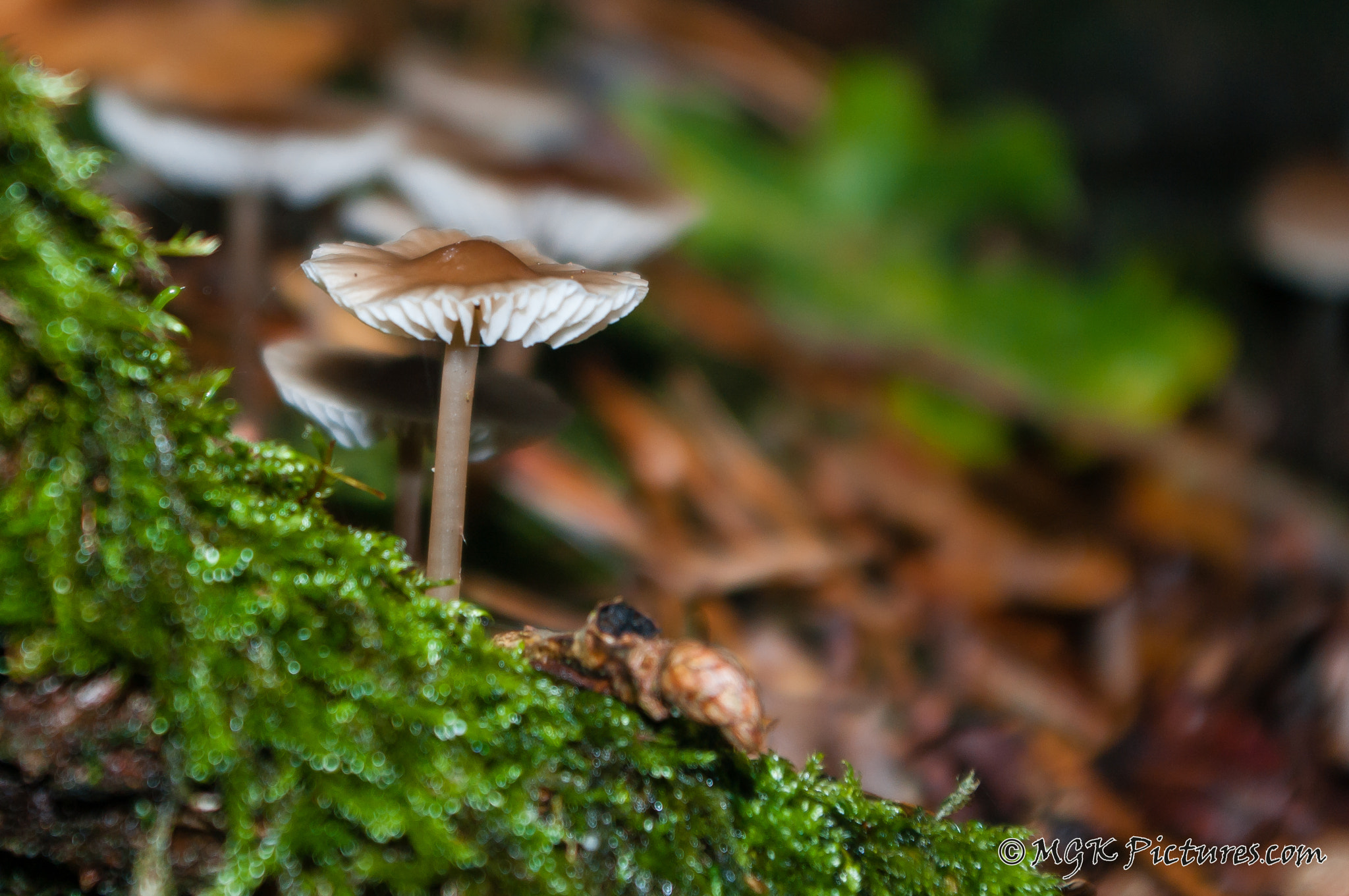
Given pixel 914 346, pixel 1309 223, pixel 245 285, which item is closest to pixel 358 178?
pixel 245 285

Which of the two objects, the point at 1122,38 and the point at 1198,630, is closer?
the point at 1198,630

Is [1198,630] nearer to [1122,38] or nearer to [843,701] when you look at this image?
[843,701]

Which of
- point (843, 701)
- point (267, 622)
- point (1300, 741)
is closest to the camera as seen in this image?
point (267, 622)

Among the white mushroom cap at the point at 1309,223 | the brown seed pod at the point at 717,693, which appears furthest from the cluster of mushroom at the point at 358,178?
the white mushroom cap at the point at 1309,223

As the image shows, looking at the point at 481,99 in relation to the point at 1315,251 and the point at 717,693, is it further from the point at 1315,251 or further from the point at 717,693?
the point at 1315,251

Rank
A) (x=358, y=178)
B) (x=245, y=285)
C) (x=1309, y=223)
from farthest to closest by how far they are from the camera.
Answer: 1. (x=1309, y=223)
2. (x=358, y=178)
3. (x=245, y=285)

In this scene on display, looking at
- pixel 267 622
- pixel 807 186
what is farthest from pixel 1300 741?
pixel 807 186

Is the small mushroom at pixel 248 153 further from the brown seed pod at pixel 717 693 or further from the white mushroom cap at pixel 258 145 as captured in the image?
the brown seed pod at pixel 717 693
